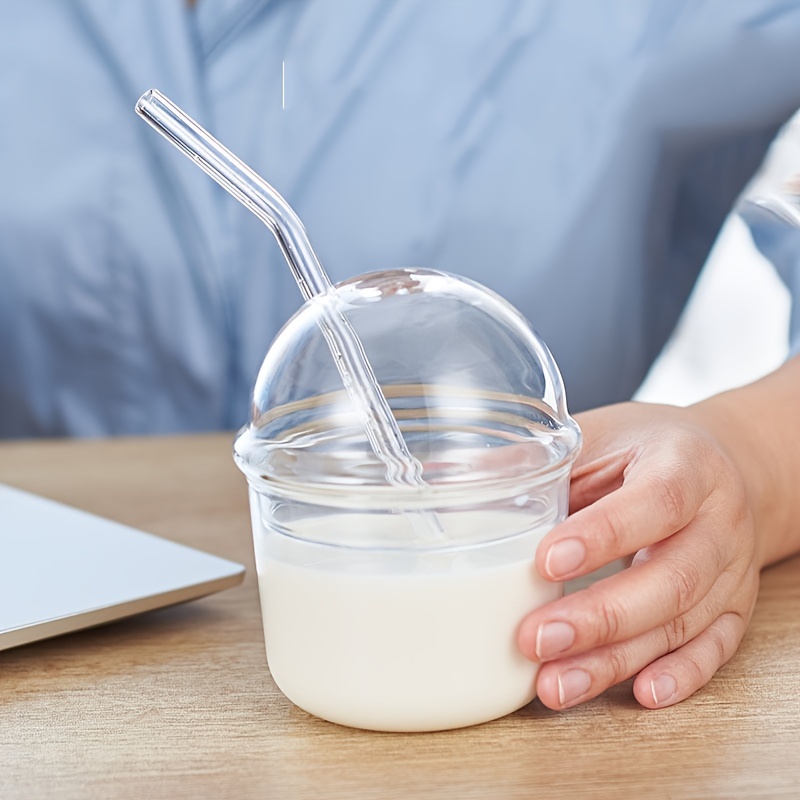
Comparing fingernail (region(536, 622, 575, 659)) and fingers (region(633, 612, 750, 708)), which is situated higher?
fingernail (region(536, 622, 575, 659))

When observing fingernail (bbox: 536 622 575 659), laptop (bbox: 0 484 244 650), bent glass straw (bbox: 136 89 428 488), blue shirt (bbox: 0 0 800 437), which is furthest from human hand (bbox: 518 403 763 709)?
blue shirt (bbox: 0 0 800 437)

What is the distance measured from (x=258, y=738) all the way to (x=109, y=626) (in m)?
0.18

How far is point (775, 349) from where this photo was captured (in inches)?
46.8

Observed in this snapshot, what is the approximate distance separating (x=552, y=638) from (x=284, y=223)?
23 centimetres

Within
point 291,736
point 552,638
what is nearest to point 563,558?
point 552,638

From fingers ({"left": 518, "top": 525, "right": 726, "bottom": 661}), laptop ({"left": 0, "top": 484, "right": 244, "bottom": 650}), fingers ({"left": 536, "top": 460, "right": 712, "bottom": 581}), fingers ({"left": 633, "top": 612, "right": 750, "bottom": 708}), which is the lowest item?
fingers ({"left": 633, "top": 612, "right": 750, "bottom": 708})

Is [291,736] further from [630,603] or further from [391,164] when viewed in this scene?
[391,164]

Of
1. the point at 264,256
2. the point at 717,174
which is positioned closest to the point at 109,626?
the point at 264,256

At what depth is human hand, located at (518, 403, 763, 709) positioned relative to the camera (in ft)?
1.53

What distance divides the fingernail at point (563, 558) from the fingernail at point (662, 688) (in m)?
0.09

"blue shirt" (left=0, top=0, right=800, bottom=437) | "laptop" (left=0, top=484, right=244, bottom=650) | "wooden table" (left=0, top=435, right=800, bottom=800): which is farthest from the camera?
"blue shirt" (left=0, top=0, right=800, bottom=437)

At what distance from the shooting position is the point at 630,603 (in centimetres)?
48

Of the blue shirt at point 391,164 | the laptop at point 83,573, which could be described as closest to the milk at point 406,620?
the laptop at point 83,573

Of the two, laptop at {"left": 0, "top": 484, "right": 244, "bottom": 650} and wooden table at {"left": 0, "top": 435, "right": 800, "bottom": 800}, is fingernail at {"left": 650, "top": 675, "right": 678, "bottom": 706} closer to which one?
wooden table at {"left": 0, "top": 435, "right": 800, "bottom": 800}
